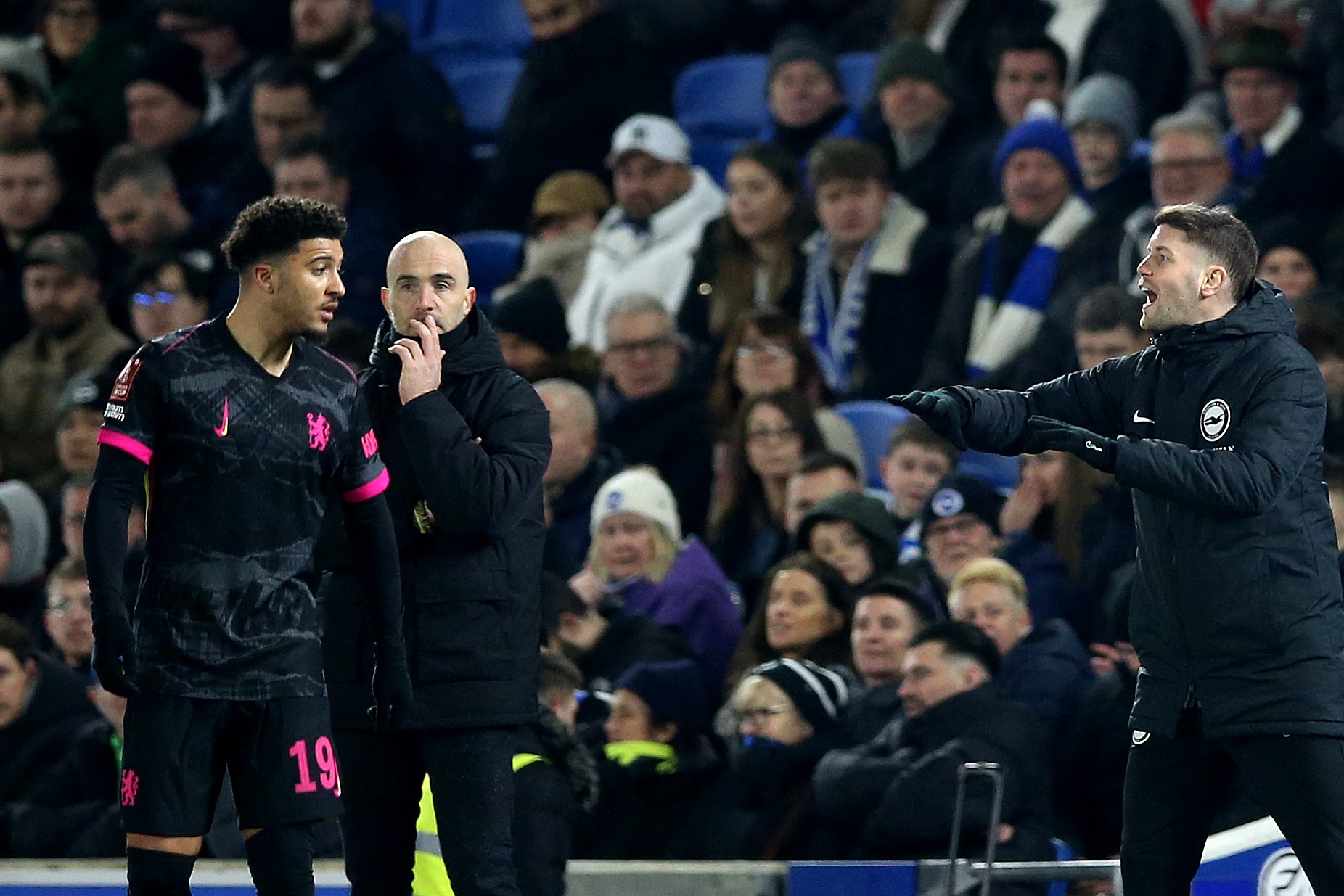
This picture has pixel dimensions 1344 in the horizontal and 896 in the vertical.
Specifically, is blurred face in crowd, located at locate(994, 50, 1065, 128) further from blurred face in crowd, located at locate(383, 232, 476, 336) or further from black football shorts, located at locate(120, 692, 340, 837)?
black football shorts, located at locate(120, 692, 340, 837)

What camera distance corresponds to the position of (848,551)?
811 centimetres

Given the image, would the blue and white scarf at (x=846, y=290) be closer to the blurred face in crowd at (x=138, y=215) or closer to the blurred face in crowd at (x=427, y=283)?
the blurred face in crowd at (x=138, y=215)

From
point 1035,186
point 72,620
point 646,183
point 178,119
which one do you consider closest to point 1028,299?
point 1035,186

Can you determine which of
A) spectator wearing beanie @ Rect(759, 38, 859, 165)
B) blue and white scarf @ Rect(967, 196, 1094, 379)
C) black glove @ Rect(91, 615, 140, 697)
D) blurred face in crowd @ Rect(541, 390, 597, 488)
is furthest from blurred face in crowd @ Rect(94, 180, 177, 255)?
black glove @ Rect(91, 615, 140, 697)

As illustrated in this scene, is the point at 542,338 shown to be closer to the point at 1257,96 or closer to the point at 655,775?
the point at 655,775

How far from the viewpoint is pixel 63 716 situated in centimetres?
839

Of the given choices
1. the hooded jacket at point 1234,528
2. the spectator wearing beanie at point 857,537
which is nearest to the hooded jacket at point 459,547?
the hooded jacket at point 1234,528

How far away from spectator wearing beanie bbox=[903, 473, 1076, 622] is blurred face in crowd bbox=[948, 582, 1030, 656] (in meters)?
0.35

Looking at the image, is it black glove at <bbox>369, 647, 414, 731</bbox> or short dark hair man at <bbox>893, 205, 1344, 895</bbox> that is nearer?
short dark hair man at <bbox>893, 205, 1344, 895</bbox>

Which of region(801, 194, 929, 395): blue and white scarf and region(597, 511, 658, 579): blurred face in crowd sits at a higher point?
region(801, 194, 929, 395): blue and white scarf

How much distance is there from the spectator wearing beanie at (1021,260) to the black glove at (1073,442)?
13.9 feet

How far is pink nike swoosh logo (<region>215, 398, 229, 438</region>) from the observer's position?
503 cm

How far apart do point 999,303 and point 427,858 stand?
4.33 metres

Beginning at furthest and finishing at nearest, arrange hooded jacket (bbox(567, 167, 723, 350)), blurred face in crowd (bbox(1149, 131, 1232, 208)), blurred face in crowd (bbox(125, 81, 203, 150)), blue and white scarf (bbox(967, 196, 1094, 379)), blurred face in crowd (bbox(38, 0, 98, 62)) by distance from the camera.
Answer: blurred face in crowd (bbox(38, 0, 98, 62)) < blurred face in crowd (bbox(125, 81, 203, 150)) < hooded jacket (bbox(567, 167, 723, 350)) < blue and white scarf (bbox(967, 196, 1094, 379)) < blurred face in crowd (bbox(1149, 131, 1232, 208))
